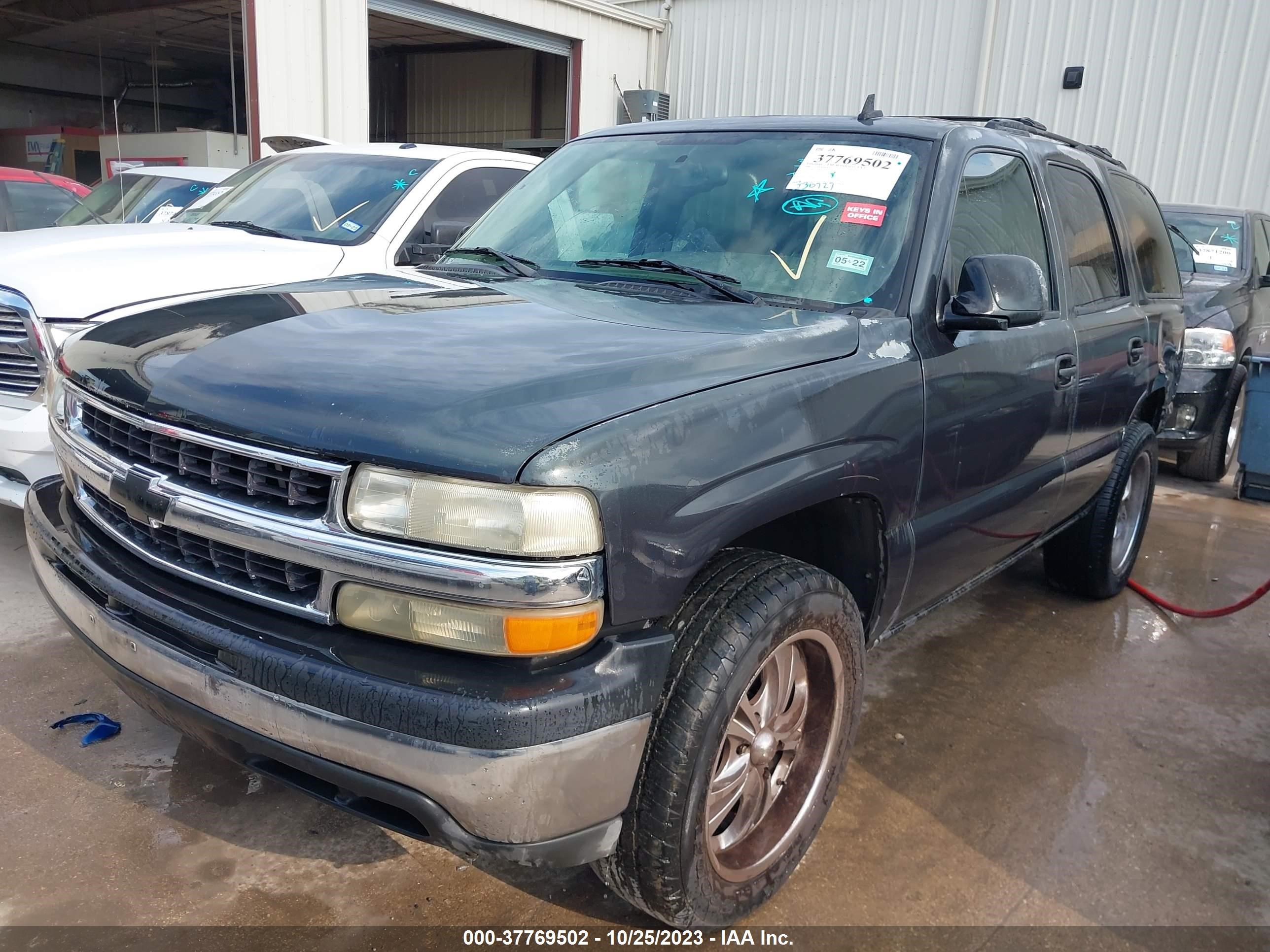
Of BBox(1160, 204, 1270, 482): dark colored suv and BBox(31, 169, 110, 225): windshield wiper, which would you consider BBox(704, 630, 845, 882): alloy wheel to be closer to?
BBox(1160, 204, 1270, 482): dark colored suv

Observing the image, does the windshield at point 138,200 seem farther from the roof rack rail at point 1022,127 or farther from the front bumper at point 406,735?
the front bumper at point 406,735

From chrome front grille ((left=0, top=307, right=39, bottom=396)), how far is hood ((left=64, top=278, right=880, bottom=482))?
1661 millimetres

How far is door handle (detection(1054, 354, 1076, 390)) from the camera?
3.34m

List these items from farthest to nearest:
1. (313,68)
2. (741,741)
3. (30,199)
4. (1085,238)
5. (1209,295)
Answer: (313,68) → (30,199) → (1209,295) → (1085,238) → (741,741)

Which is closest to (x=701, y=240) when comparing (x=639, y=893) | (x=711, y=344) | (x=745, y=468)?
(x=711, y=344)

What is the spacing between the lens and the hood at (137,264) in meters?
4.09

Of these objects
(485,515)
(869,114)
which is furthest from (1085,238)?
(485,515)

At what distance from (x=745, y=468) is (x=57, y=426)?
180 centimetres

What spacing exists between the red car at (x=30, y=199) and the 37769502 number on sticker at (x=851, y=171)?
827cm

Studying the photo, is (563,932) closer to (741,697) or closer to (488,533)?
(741,697)

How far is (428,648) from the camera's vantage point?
1.84 metres

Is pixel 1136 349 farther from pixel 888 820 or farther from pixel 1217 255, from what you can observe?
pixel 1217 255

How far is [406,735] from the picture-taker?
1746 mm

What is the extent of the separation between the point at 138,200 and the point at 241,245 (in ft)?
11.5
